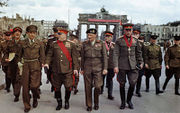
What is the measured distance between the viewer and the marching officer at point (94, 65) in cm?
523

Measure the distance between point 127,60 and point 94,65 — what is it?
3.13 feet

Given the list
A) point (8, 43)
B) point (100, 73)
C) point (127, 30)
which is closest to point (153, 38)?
point (127, 30)

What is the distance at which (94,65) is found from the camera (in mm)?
5277

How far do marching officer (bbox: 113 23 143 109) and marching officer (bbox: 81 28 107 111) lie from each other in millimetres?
393

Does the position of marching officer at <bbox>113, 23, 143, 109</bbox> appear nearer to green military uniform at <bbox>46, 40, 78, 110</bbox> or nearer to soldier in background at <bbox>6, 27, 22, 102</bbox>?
green military uniform at <bbox>46, 40, 78, 110</bbox>

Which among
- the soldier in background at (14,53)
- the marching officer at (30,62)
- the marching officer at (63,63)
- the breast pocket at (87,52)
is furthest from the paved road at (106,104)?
the breast pocket at (87,52)

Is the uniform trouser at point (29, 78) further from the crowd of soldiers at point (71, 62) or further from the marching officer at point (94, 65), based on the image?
the marching officer at point (94, 65)

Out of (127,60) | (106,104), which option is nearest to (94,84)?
(106,104)

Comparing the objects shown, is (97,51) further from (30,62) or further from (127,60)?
(30,62)

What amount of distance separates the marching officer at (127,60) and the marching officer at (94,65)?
0.39 meters

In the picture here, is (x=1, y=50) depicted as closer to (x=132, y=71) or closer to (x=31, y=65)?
(x=31, y=65)

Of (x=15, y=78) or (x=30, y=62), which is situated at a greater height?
(x=30, y=62)

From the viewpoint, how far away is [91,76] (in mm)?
5344

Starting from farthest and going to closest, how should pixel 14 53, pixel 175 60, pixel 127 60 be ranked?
pixel 175 60, pixel 14 53, pixel 127 60
